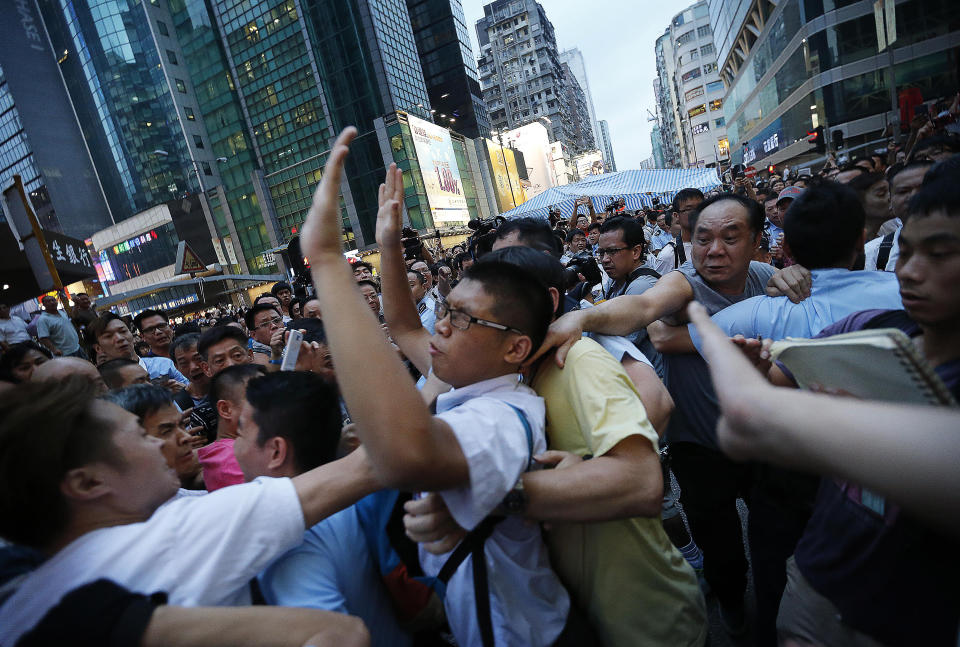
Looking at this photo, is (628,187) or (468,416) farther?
(628,187)

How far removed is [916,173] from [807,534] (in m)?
3.73

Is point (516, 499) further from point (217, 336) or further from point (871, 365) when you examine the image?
point (217, 336)

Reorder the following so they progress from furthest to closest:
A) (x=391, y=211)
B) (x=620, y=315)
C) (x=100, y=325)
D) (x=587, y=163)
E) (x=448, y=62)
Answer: (x=587, y=163) → (x=448, y=62) → (x=100, y=325) → (x=620, y=315) → (x=391, y=211)

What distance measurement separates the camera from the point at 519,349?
4.72 ft

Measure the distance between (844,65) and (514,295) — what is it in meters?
44.9

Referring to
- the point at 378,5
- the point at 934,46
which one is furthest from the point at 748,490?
the point at 378,5

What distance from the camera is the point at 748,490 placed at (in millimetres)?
2508

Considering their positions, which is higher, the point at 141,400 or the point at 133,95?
the point at 133,95

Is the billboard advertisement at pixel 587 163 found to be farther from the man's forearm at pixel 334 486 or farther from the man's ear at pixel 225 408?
the man's forearm at pixel 334 486

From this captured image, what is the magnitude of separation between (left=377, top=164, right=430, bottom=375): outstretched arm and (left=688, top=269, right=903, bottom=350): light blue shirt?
4.44 ft

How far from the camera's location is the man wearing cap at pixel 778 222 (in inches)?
247

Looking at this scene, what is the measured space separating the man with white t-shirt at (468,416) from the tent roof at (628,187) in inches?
439

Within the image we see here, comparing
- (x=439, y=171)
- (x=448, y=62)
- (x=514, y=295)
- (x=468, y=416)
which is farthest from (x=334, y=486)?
(x=448, y=62)

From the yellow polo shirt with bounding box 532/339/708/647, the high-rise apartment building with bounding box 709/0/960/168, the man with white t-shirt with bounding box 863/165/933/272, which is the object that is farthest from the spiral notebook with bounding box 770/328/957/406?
the high-rise apartment building with bounding box 709/0/960/168
